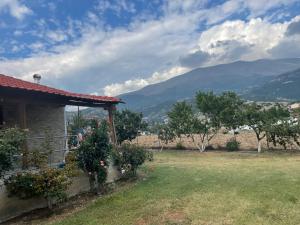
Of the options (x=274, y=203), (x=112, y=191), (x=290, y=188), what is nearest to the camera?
(x=274, y=203)

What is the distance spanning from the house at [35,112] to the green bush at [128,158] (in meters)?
1.06

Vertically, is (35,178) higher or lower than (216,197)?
higher

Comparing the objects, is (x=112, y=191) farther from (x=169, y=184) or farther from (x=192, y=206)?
(x=192, y=206)

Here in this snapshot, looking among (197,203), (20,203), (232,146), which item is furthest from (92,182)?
(232,146)

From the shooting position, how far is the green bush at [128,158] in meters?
18.0

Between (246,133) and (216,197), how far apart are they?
40696mm

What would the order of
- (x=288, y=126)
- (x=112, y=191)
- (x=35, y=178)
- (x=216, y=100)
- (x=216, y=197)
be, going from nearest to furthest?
(x=35, y=178)
(x=216, y=197)
(x=112, y=191)
(x=288, y=126)
(x=216, y=100)

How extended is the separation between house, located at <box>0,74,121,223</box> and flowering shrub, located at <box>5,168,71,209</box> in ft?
1.49

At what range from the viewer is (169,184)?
16.5 m

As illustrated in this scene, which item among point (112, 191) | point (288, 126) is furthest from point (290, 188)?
point (288, 126)

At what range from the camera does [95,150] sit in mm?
14234

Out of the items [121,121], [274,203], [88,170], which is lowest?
[274,203]

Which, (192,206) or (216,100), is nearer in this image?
(192,206)

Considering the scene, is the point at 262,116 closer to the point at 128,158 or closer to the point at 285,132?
the point at 285,132
